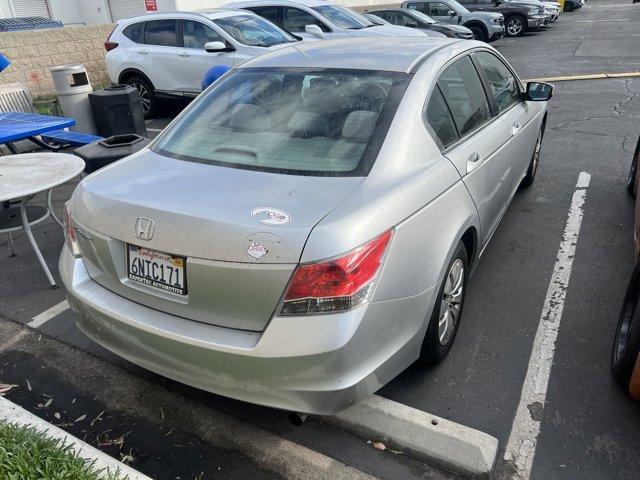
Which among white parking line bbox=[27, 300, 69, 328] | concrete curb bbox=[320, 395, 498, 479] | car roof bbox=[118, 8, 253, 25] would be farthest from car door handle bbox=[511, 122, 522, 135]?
car roof bbox=[118, 8, 253, 25]

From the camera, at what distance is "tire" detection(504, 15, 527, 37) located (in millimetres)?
19562

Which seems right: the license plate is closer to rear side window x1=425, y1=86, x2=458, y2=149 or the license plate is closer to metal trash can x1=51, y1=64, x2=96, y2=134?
rear side window x1=425, y1=86, x2=458, y2=149

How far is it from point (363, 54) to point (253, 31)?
21.9 ft

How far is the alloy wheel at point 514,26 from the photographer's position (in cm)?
1962

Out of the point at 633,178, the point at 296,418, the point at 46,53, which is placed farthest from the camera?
the point at 46,53

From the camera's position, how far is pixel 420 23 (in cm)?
1477

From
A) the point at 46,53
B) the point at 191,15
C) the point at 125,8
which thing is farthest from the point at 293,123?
the point at 125,8

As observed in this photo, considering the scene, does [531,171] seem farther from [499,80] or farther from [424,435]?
[424,435]

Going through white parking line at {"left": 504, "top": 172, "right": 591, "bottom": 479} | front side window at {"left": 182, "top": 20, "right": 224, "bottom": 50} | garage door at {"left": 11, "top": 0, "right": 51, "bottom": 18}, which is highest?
garage door at {"left": 11, "top": 0, "right": 51, "bottom": 18}

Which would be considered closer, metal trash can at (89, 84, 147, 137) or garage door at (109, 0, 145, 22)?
metal trash can at (89, 84, 147, 137)

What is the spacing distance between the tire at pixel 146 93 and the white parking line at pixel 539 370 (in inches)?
296

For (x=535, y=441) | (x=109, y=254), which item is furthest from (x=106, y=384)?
(x=535, y=441)

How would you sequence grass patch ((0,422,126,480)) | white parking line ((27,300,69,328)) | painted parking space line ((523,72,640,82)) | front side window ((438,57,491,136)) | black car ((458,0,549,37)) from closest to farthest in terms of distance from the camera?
grass patch ((0,422,126,480)), front side window ((438,57,491,136)), white parking line ((27,300,69,328)), painted parking space line ((523,72,640,82)), black car ((458,0,549,37))

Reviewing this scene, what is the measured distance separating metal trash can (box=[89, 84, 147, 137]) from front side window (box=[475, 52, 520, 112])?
15.2 feet
